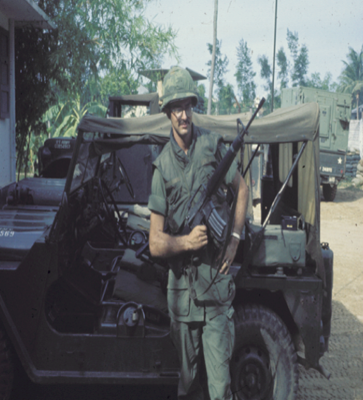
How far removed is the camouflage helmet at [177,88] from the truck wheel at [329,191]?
1468 centimetres

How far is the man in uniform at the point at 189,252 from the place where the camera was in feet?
8.72

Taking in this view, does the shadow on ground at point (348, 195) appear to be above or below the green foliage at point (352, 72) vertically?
below

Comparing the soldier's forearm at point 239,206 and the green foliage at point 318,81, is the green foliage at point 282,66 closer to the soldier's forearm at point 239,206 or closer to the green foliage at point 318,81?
the green foliage at point 318,81

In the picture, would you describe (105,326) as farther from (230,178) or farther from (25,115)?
(25,115)

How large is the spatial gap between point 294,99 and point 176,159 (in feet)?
51.5

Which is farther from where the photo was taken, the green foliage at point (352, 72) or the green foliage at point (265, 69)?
the green foliage at point (352, 72)

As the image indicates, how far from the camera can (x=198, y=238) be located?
2.55 m

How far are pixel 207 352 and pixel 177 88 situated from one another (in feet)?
4.66

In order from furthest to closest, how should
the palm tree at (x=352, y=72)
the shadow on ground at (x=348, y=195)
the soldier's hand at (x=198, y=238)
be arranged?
the palm tree at (x=352, y=72) < the shadow on ground at (x=348, y=195) < the soldier's hand at (x=198, y=238)

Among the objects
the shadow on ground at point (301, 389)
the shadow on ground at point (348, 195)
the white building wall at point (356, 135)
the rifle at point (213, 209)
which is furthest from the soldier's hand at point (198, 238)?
the white building wall at point (356, 135)

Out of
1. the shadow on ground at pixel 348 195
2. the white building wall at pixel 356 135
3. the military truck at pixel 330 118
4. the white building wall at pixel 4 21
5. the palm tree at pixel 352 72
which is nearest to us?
the white building wall at pixel 4 21

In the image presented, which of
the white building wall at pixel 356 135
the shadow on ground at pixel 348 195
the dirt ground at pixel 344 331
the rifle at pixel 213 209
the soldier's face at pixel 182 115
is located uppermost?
the white building wall at pixel 356 135

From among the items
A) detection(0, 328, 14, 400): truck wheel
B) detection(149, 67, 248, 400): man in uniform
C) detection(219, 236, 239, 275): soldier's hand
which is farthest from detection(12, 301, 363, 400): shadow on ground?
detection(219, 236, 239, 275): soldier's hand

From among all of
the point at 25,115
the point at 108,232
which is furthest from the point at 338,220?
the point at 108,232
